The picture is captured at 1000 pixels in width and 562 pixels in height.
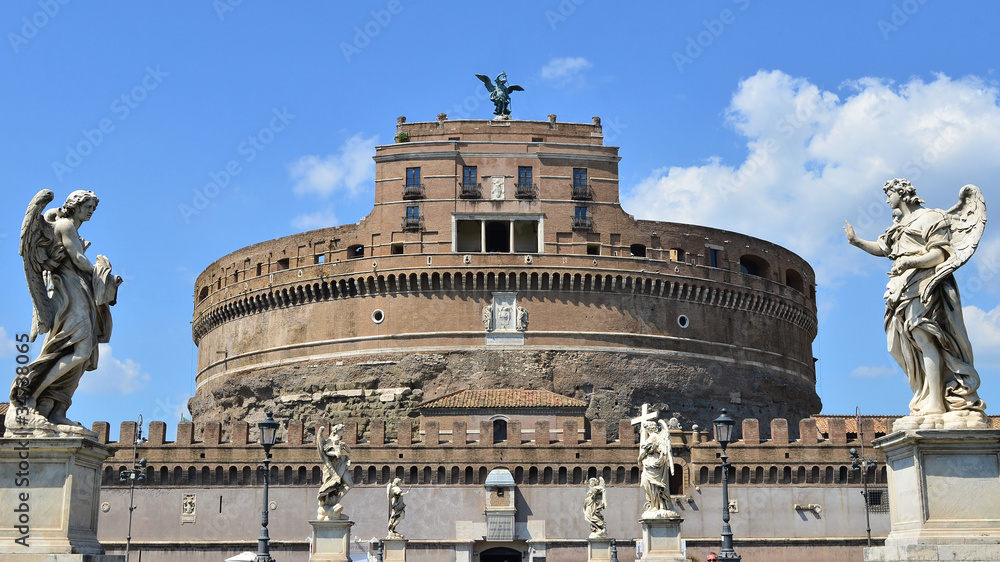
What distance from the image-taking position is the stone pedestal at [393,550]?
110 ft

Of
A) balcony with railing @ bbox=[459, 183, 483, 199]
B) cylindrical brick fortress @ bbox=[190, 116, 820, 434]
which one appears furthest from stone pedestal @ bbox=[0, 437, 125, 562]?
balcony with railing @ bbox=[459, 183, 483, 199]

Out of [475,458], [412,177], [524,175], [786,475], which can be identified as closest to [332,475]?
[475,458]

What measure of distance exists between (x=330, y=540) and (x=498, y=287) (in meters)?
31.8

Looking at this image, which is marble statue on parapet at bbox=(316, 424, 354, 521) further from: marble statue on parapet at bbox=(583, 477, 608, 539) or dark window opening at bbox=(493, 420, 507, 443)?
dark window opening at bbox=(493, 420, 507, 443)

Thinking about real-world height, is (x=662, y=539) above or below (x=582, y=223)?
below

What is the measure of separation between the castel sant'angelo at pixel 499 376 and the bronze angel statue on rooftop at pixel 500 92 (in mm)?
2990

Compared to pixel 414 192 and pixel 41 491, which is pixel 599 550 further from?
pixel 41 491

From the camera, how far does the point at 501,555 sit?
4369 cm

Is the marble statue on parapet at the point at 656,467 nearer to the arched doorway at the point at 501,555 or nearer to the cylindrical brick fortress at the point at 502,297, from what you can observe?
the arched doorway at the point at 501,555

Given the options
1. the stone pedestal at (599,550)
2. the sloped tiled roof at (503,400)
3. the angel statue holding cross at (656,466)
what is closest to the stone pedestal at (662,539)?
the angel statue holding cross at (656,466)

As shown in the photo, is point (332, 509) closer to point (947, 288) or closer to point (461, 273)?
point (947, 288)

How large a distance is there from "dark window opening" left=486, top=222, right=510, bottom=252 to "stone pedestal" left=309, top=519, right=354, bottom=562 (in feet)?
114

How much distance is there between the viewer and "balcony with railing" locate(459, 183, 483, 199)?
53.6m

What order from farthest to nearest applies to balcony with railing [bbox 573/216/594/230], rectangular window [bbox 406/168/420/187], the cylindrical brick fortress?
rectangular window [bbox 406/168/420/187] → balcony with railing [bbox 573/216/594/230] → the cylindrical brick fortress
